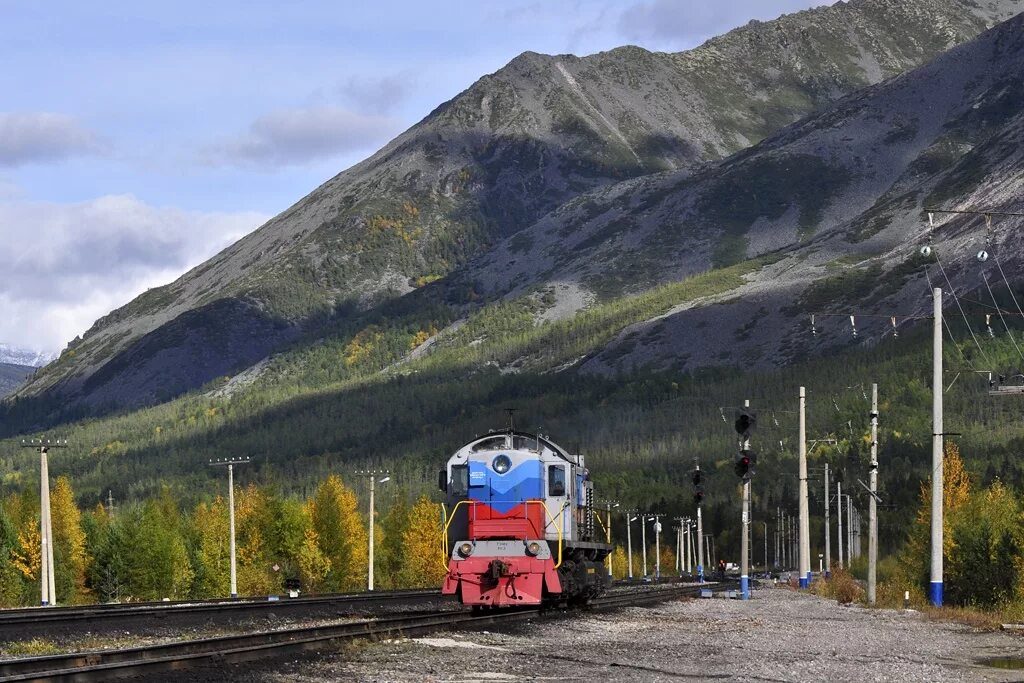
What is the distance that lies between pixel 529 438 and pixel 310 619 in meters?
8.57

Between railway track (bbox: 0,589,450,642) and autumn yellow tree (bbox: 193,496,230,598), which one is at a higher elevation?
railway track (bbox: 0,589,450,642)

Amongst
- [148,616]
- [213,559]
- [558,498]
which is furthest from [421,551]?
[148,616]

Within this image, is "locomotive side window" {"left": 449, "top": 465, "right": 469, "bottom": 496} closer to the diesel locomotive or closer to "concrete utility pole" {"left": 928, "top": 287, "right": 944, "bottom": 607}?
the diesel locomotive

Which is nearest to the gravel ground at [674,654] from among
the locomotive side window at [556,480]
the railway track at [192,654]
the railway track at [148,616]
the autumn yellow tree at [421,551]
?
the railway track at [192,654]

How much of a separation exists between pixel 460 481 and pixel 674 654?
1485 cm

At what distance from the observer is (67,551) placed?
139 meters

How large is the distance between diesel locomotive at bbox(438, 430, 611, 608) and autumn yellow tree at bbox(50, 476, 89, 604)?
81.6 metres

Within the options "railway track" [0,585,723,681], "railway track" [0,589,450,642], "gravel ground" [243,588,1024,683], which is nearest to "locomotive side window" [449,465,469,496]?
"gravel ground" [243,588,1024,683]

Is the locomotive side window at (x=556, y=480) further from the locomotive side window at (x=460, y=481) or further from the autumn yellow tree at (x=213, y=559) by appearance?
the autumn yellow tree at (x=213, y=559)

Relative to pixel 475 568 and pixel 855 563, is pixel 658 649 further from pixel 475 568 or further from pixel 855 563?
pixel 855 563

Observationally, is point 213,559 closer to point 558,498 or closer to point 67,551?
point 67,551

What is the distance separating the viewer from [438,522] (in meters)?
161

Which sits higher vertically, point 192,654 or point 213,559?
Result: point 192,654

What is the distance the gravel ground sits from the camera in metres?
25.3
